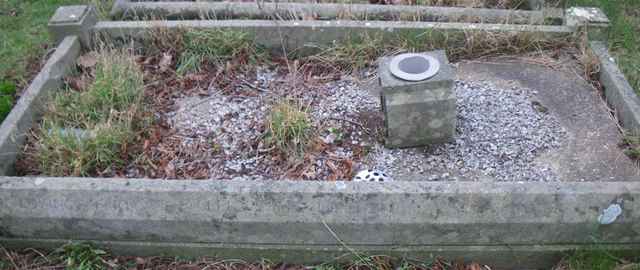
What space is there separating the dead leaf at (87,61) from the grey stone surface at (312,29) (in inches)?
8.6

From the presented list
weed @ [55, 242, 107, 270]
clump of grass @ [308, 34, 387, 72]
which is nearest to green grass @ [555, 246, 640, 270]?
clump of grass @ [308, 34, 387, 72]

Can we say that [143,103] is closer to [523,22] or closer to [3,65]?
[3,65]

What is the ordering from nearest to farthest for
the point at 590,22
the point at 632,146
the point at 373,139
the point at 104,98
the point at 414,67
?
the point at 414,67 < the point at 632,146 < the point at 373,139 < the point at 104,98 < the point at 590,22

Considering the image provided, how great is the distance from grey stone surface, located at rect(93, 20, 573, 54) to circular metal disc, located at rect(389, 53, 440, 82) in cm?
93

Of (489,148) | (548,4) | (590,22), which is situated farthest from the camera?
(548,4)

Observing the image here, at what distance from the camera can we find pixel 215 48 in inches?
166

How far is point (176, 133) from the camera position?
3664 millimetres

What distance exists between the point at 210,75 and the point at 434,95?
1.82 m

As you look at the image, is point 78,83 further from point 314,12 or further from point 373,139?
point 373,139

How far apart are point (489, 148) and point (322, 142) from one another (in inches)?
41.0

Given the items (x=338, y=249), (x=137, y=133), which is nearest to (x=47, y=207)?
(x=137, y=133)

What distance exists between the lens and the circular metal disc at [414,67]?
3104 millimetres

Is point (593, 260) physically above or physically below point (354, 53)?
below

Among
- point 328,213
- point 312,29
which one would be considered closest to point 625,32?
point 312,29
